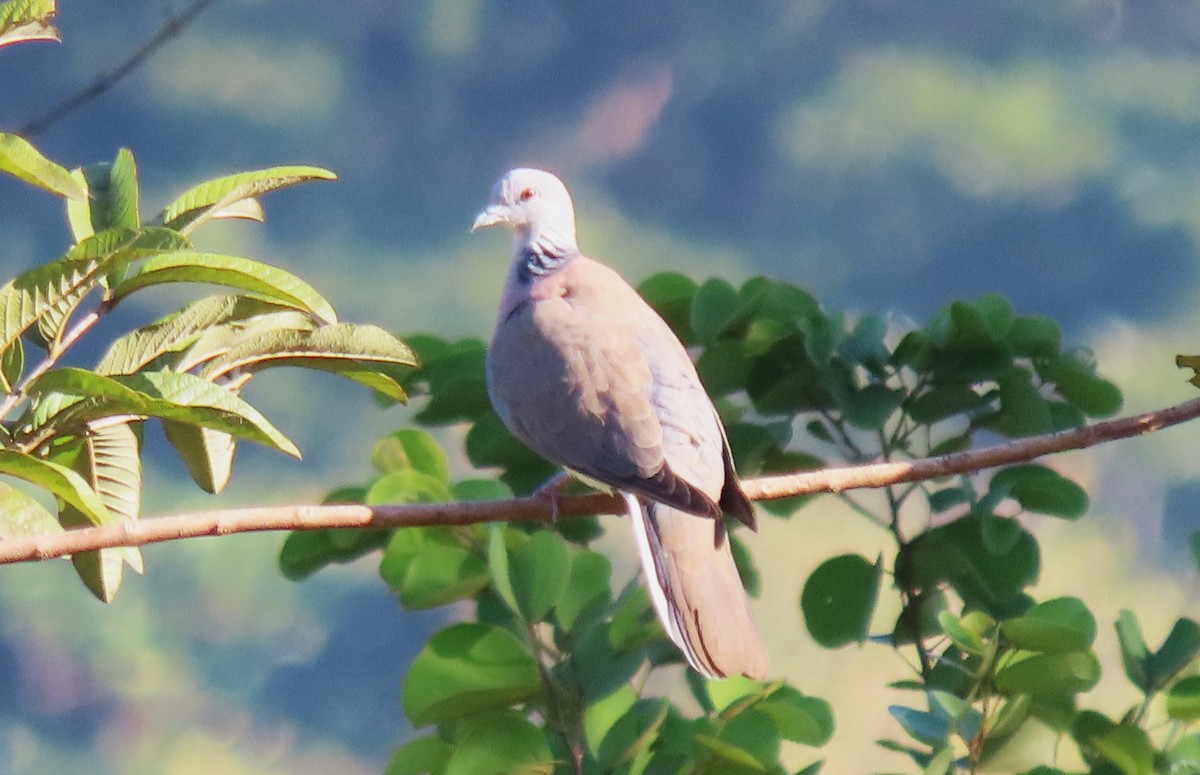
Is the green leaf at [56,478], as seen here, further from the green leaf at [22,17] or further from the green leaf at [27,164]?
the green leaf at [22,17]

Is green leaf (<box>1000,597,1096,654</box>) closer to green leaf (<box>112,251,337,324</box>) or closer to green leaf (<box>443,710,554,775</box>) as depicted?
green leaf (<box>443,710,554,775</box>)

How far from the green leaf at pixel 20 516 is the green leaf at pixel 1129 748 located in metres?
1.10

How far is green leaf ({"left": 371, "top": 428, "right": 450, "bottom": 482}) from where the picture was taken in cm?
158

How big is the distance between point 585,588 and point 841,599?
15.5 inches

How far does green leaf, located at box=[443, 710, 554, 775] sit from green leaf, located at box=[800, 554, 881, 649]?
0.46 m

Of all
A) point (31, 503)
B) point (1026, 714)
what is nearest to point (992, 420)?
point (1026, 714)

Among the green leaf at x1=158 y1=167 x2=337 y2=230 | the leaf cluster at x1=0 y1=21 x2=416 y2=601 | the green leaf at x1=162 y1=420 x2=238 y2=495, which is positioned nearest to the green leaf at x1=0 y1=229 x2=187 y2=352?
the leaf cluster at x1=0 y1=21 x2=416 y2=601

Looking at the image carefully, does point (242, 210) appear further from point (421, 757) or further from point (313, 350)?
point (421, 757)

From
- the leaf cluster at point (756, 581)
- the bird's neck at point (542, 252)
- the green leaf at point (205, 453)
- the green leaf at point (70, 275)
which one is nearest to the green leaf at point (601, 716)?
the leaf cluster at point (756, 581)

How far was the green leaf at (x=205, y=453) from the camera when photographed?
1.08m

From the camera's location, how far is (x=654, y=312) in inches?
66.2

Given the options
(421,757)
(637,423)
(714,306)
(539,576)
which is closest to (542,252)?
(714,306)

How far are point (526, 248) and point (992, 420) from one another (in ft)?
2.14

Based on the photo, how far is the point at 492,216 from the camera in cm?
183
